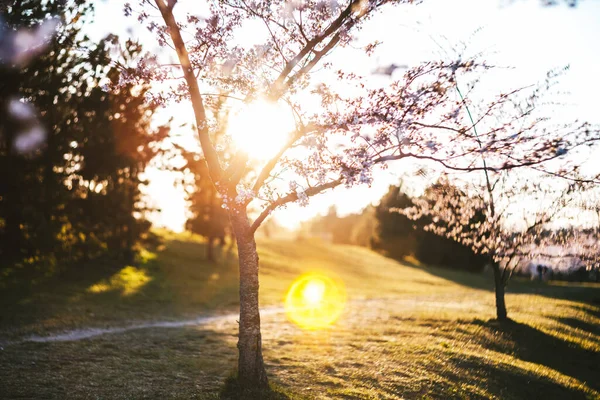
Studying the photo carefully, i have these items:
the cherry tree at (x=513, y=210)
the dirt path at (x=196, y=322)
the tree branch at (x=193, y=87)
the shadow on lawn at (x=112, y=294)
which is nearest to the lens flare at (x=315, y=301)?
the dirt path at (x=196, y=322)

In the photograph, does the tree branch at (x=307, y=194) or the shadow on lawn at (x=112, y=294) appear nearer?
the tree branch at (x=307, y=194)

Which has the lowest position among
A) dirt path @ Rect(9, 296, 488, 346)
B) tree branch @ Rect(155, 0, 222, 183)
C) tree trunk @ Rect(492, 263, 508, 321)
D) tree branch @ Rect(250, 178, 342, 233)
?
dirt path @ Rect(9, 296, 488, 346)

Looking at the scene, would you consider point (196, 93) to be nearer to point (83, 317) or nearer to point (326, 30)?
point (326, 30)

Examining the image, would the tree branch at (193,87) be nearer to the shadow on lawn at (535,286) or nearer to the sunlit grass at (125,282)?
the sunlit grass at (125,282)

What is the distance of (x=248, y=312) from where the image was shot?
1059 cm

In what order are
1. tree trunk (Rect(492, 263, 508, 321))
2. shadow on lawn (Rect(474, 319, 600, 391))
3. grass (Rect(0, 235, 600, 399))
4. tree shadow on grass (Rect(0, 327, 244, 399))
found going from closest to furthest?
tree shadow on grass (Rect(0, 327, 244, 399)) → grass (Rect(0, 235, 600, 399)) → shadow on lawn (Rect(474, 319, 600, 391)) → tree trunk (Rect(492, 263, 508, 321))

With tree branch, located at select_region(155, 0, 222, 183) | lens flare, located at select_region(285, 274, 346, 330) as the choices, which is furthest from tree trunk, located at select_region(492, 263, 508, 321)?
tree branch, located at select_region(155, 0, 222, 183)

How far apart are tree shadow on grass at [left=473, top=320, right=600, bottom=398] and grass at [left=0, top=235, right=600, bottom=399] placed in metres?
0.07

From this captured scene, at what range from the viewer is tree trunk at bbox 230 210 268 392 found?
10492mm

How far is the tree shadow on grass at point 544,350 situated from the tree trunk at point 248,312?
10541mm

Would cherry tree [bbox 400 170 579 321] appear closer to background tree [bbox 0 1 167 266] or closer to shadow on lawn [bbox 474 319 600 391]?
shadow on lawn [bbox 474 319 600 391]

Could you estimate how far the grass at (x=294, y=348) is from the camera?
11203 millimetres

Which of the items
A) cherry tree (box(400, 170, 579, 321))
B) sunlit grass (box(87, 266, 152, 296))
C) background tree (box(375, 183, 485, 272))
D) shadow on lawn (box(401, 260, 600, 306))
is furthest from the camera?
background tree (box(375, 183, 485, 272))

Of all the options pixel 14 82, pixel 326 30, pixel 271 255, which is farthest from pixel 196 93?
pixel 271 255
